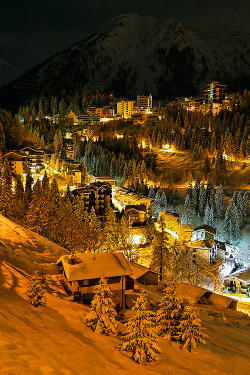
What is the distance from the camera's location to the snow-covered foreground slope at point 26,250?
79.8 feet

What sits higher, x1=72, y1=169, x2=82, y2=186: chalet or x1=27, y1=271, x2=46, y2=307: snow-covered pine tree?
x1=27, y1=271, x2=46, y2=307: snow-covered pine tree

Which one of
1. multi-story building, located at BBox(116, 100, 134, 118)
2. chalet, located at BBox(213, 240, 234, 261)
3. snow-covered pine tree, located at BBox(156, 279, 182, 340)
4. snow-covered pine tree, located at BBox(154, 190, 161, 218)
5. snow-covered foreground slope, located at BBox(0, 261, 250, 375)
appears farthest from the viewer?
multi-story building, located at BBox(116, 100, 134, 118)

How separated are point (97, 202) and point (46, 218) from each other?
25.3 m

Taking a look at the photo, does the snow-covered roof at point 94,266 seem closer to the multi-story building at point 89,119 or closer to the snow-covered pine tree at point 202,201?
the snow-covered pine tree at point 202,201

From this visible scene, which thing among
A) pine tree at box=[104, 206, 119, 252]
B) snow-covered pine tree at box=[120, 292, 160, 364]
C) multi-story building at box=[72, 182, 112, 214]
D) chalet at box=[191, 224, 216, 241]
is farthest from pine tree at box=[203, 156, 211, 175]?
snow-covered pine tree at box=[120, 292, 160, 364]

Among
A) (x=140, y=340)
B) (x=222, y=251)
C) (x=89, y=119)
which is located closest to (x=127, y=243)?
A: (x=222, y=251)

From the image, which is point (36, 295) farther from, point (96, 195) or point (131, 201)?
point (131, 201)

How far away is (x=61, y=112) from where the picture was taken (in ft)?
463

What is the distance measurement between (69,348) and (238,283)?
Result: 150 ft

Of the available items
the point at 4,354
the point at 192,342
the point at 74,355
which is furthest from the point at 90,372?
the point at 192,342

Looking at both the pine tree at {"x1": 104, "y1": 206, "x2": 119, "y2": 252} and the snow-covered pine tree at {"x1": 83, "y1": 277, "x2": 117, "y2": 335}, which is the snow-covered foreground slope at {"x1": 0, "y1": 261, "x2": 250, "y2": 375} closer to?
the snow-covered pine tree at {"x1": 83, "y1": 277, "x2": 117, "y2": 335}

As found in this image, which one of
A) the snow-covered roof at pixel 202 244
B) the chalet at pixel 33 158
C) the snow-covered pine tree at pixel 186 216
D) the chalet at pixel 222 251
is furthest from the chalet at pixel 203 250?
the chalet at pixel 33 158

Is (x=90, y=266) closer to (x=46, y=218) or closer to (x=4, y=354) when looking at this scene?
(x=4, y=354)

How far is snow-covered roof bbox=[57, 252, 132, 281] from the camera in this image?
2139 centimetres
